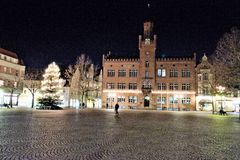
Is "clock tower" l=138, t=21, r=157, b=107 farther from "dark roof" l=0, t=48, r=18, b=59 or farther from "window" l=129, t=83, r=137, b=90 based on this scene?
"dark roof" l=0, t=48, r=18, b=59

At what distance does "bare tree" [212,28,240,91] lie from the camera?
36.7 metres

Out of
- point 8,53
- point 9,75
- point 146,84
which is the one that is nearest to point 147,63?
point 146,84

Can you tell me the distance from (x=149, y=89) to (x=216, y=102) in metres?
18.8

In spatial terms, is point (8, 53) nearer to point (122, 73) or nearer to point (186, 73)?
point (122, 73)

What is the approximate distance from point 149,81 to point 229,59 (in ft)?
133

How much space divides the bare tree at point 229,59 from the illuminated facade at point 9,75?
46133 millimetres

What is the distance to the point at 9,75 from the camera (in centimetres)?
6906

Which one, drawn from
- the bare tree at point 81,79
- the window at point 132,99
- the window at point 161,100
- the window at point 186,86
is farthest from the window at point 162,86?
the bare tree at point 81,79

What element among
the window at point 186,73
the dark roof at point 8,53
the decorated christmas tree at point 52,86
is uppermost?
the dark roof at point 8,53

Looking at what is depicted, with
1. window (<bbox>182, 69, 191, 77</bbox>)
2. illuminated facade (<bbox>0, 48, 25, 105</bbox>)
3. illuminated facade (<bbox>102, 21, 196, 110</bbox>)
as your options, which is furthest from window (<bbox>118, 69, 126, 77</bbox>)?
illuminated facade (<bbox>0, 48, 25, 105</bbox>)

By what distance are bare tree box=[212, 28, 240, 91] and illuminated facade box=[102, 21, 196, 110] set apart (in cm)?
3371

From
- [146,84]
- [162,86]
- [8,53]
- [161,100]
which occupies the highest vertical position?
[8,53]

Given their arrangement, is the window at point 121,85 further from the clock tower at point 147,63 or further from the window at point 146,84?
the window at point 146,84

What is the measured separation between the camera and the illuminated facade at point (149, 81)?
77.2m
